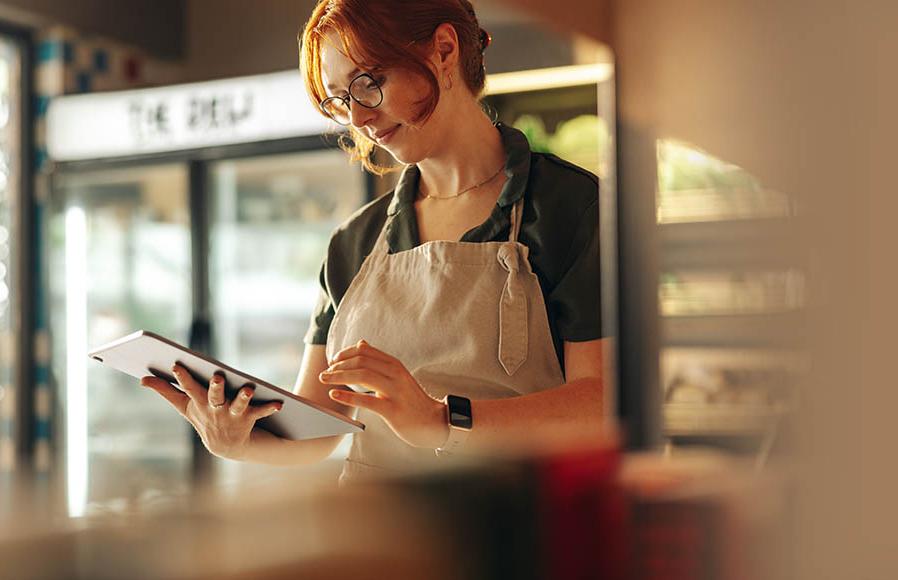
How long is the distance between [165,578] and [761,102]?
0.19m

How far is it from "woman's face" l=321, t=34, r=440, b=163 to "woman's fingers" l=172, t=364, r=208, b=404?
0.21 meters

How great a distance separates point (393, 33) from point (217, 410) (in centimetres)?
29

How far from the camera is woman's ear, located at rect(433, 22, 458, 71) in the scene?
73cm

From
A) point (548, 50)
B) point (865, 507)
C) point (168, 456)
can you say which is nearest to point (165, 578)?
point (865, 507)

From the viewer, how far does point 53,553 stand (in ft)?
0.70

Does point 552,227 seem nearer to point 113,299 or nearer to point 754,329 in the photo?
point 754,329

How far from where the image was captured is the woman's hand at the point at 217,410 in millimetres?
713

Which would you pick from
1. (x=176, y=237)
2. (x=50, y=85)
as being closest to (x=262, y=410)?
(x=176, y=237)

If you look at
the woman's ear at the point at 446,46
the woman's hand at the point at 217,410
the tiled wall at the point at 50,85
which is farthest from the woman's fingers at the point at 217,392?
the tiled wall at the point at 50,85

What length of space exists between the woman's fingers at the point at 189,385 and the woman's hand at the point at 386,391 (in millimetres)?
121

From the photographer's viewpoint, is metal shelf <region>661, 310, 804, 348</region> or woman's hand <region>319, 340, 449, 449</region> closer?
metal shelf <region>661, 310, 804, 348</region>

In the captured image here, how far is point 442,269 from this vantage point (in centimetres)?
78

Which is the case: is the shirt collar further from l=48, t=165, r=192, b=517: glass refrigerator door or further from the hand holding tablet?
l=48, t=165, r=192, b=517: glass refrigerator door

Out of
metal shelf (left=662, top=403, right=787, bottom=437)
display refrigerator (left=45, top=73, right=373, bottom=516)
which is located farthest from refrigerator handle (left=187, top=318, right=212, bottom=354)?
metal shelf (left=662, top=403, right=787, bottom=437)
